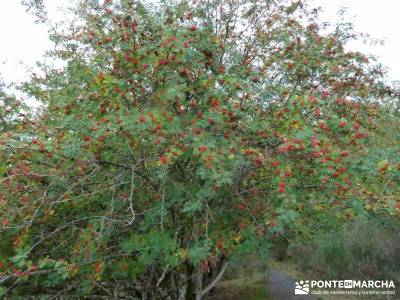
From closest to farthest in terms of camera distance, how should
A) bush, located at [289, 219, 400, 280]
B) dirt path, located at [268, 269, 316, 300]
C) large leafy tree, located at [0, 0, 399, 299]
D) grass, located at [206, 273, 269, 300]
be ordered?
large leafy tree, located at [0, 0, 399, 299], bush, located at [289, 219, 400, 280], dirt path, located at [268, 269, 316, 300], grass, located at [206, 273, 269, 300]

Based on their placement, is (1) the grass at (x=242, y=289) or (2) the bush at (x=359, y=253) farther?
(1) the grass at (x=242, y=289)

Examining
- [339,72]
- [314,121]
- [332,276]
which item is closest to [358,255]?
[332,276]

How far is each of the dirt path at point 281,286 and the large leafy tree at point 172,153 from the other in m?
7.45

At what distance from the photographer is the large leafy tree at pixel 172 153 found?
4512mm

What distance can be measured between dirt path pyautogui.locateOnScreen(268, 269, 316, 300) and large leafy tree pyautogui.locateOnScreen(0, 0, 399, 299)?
24.5 ft

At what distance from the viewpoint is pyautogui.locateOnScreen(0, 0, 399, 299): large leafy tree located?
14.8 ft

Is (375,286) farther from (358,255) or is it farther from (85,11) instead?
(85,11)

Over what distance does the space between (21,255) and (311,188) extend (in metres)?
3.54

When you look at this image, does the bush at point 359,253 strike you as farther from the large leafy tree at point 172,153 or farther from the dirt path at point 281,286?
the large leafy tree at point 172,153

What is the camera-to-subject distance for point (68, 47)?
7.42m

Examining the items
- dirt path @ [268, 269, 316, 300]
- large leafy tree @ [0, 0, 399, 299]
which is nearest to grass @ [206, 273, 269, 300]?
dirt path @ [268, 269, 316, 300]

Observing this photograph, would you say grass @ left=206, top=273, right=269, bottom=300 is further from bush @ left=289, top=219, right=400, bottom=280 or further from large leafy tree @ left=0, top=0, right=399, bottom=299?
large leafy tree @ left=0, top=0, right=399, bottom=299

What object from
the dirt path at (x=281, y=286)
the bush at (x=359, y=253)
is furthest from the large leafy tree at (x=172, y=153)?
the dirt path at (x=281, y=286)

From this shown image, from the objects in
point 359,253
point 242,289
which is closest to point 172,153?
point 359,253
